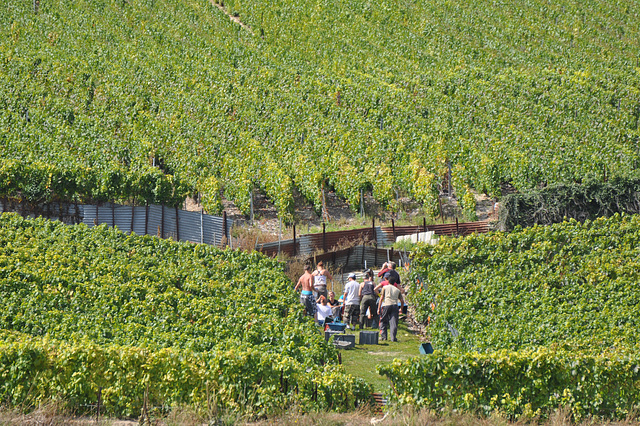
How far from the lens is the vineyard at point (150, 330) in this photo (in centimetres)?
948

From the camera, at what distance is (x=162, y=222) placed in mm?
21359

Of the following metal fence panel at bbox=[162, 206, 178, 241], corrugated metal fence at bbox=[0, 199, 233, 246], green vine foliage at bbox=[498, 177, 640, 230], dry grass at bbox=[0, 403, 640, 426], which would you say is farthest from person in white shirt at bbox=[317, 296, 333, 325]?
green vine foliage at bbox=[498, 177, 640, 230]

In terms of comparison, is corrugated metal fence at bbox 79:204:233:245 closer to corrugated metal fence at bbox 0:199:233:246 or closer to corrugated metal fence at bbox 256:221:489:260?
corrugated metal fence at bbox 0:199:233:246

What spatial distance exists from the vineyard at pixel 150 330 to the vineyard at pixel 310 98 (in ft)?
20.4

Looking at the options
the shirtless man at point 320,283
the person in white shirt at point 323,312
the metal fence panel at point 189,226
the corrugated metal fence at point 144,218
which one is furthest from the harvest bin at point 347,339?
the metal fence panel at point 189,226

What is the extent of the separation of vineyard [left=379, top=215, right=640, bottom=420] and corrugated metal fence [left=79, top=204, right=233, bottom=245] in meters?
6.95

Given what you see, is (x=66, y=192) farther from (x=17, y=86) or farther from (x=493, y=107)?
(x=493, y=107)

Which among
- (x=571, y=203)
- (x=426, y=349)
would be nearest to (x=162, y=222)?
(x=426, y=349)

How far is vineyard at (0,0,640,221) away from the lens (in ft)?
83.9

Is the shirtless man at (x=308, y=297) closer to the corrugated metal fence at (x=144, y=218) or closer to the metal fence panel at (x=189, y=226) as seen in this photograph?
the corrugated metal fence at (x=144, y=218)

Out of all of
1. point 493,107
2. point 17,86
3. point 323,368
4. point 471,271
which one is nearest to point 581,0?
point 493,107

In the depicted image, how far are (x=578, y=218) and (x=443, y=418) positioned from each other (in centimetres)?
1455

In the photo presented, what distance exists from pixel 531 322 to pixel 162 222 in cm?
1209

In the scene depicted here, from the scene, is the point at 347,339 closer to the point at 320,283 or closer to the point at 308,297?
the point at 308,297
